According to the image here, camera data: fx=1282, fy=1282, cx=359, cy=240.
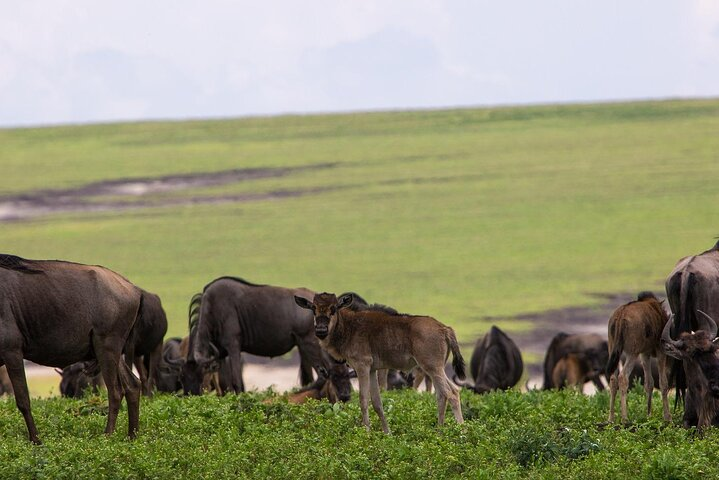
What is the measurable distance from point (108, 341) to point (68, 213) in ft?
176

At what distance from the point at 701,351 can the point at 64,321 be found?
667cm

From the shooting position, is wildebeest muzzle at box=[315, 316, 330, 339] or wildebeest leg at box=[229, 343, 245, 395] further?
wildebeest leg at box=[229, 343, 245, 395]

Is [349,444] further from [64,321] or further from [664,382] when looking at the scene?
[664,382]

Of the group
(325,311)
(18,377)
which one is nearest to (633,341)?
(325,311)

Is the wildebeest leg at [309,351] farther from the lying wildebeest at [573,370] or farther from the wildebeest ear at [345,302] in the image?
the wildebeest ear at [345,302]

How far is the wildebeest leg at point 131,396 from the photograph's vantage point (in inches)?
542

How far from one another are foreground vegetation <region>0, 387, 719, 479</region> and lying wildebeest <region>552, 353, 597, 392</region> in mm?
8004

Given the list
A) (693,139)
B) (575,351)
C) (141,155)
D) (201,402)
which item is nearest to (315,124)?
(141,155)

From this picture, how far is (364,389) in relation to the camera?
13.9 metres

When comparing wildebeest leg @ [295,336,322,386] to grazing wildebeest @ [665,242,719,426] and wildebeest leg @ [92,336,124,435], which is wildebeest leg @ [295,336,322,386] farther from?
grazing wildebeest @ [665,242,719,426]

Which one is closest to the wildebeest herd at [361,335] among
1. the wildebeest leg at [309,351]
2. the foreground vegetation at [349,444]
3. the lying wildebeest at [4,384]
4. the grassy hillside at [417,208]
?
the foreground vegetation at [349,444]

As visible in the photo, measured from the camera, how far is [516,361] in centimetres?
2264

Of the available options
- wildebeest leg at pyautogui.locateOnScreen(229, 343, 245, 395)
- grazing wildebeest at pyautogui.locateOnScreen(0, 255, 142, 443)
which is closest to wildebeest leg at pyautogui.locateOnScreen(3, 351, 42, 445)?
grazing wildebeest at pyautogui.locateOnScreen(0, 255, 142, 443)

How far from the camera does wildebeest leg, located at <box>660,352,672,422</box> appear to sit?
14.3 meters
